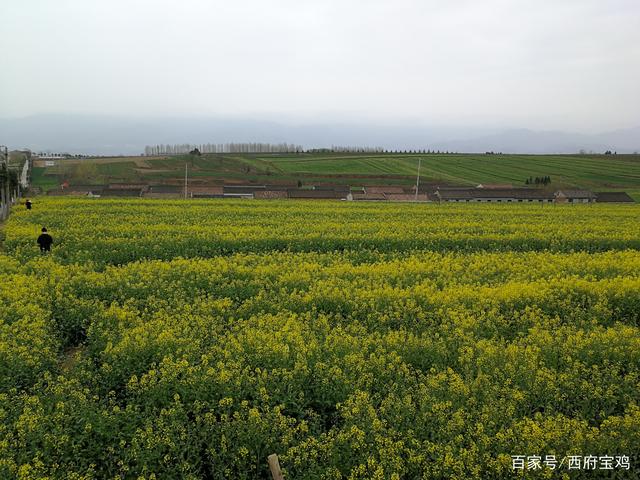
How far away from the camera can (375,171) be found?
106250 mm

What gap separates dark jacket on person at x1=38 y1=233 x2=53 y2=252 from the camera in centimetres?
1620

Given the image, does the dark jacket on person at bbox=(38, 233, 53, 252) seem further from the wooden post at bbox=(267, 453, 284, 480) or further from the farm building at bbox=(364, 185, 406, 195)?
the farm building at bbox=(364, 185, 406, 195)

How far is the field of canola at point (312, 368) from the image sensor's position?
5.50 meters

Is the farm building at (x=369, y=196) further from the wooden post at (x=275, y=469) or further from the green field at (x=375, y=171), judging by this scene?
the wooden post at (x=275, y=469)

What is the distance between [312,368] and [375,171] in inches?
3995

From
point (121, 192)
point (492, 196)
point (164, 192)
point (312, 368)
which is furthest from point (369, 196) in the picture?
point (312, 368)

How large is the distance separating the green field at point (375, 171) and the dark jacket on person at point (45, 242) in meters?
64.6

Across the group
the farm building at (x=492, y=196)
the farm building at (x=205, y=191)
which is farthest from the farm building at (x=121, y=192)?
the farm building at (x=492, y=196)

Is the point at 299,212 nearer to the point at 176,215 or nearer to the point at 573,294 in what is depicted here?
the point at 176,215

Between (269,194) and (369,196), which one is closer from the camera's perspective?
(269,194)

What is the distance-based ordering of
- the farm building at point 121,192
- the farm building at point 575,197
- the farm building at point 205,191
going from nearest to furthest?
the farm building at point 121,192, the farm building at point 205,191, the farm building at point 575,197

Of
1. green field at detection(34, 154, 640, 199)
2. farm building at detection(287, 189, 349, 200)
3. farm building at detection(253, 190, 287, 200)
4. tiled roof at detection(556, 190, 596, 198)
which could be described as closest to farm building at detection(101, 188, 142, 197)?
farm building at detection(253, 190, 287, 200)

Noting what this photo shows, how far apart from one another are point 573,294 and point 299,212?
21.3 meters

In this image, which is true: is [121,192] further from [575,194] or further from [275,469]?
[575,194]
